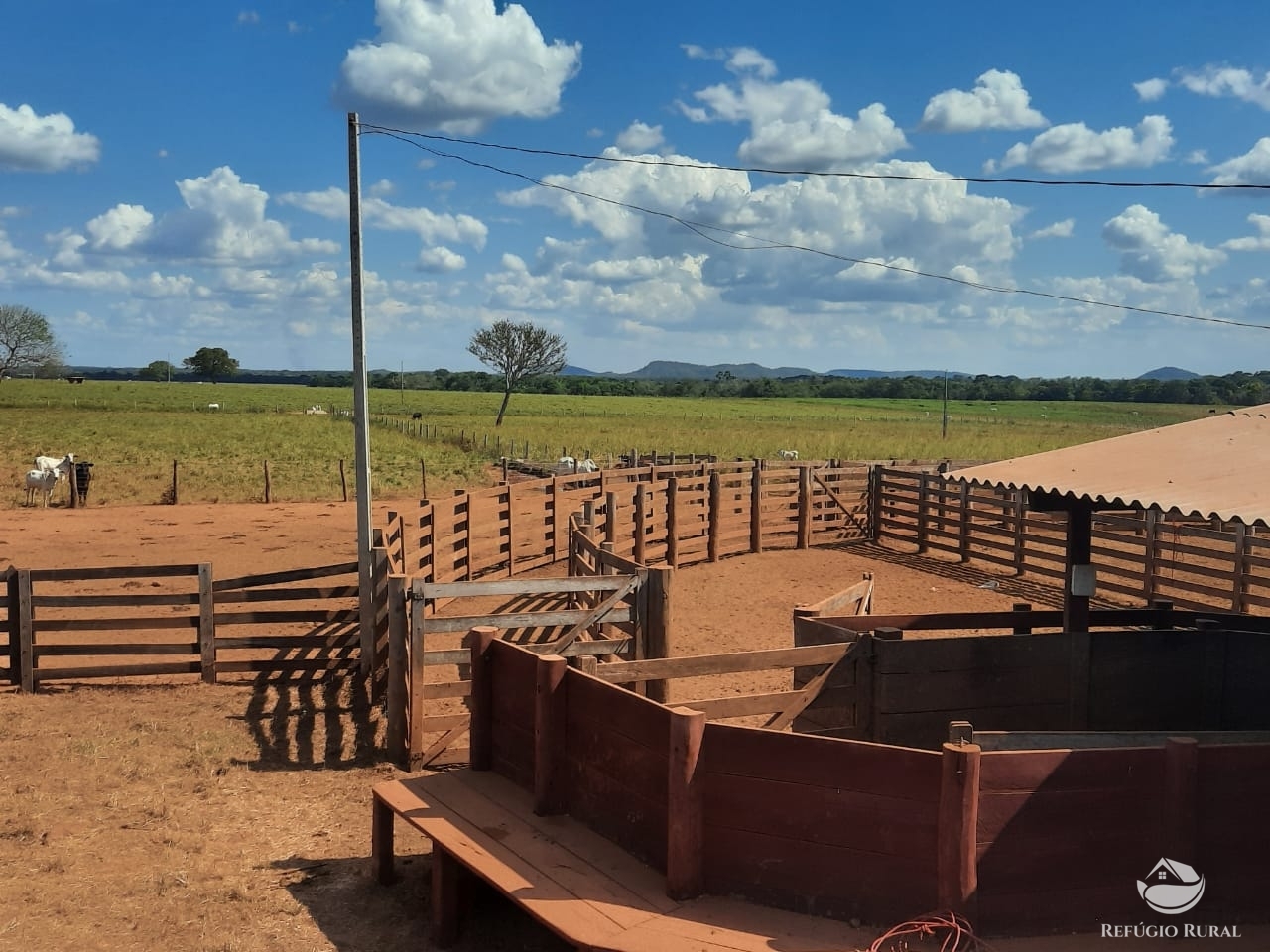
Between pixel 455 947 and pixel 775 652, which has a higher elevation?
pixel 775 652

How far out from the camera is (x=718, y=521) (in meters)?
17.9

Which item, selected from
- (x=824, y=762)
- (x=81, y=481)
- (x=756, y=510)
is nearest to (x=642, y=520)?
(x=756, y=510)

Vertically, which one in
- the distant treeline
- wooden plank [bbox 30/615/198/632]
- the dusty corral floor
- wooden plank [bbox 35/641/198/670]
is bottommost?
the dusty corral floor

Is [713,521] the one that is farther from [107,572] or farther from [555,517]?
[107,572]

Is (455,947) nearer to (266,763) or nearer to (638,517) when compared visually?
(266,763)

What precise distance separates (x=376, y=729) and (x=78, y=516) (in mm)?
16665

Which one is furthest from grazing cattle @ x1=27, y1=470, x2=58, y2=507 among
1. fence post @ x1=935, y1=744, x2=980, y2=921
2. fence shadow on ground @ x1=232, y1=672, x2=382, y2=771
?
fence post @ x1=935, y1=744, x2=980, y2=921

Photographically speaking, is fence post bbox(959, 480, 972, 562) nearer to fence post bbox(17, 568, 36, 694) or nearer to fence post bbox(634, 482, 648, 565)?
fence post bbox(634, 482, 648, 565)

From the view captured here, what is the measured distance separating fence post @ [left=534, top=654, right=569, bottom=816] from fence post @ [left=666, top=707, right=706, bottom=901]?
1015 millimetres

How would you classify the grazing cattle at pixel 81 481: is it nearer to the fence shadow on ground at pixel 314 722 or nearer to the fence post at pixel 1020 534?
the fence shadow on ground at pixel 314 722

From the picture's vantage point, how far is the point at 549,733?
17.0 ft

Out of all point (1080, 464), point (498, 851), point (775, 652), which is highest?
point (1080, 464)

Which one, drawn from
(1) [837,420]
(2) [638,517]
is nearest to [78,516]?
(2) [638,517]

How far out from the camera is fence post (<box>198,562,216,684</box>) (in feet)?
30.3
